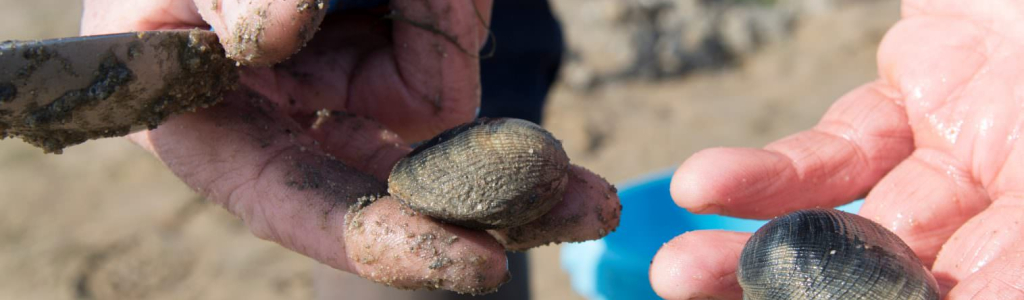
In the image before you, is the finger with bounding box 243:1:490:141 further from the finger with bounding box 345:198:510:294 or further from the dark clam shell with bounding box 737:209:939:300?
the dark clam shell with bounding box 737:209:939:300

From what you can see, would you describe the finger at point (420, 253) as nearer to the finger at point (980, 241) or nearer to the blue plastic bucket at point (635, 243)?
the finger at point (980, 241)

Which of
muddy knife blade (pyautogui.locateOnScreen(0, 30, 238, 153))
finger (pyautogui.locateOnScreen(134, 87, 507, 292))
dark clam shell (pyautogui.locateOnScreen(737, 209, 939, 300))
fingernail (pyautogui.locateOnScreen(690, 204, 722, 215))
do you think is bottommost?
fingernail (pyautogui.locateOnScreen(690, 204, 722, 215))

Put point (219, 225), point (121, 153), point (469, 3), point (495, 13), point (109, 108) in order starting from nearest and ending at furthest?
point (109, 108) < point (469, 3) < point (495, 13) < point (219, 225) < point (121, 153)

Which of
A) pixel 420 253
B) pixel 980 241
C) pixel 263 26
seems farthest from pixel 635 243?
pixel 263 26

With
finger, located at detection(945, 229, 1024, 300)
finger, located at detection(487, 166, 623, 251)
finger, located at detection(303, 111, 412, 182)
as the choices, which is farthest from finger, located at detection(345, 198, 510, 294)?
finger, located at detection(945, 229, 1024, 300)

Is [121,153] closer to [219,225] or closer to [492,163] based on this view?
[219,225]

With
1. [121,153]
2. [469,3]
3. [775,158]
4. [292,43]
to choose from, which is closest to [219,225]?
[121,153]

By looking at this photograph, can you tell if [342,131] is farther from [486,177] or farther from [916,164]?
[916,164]
